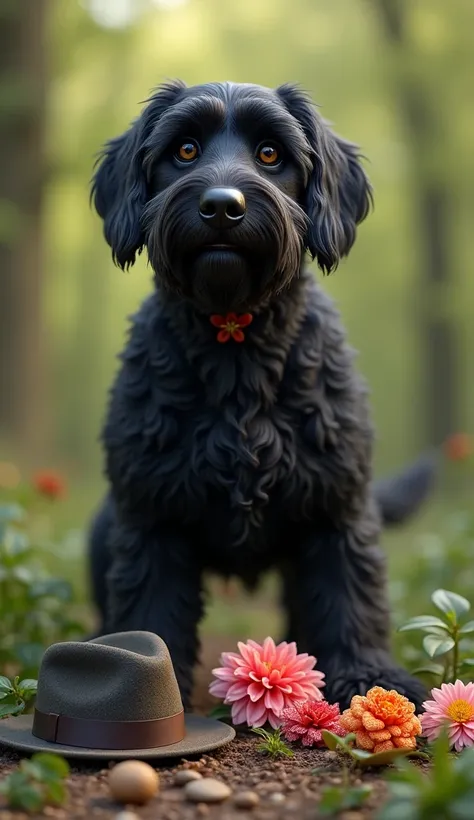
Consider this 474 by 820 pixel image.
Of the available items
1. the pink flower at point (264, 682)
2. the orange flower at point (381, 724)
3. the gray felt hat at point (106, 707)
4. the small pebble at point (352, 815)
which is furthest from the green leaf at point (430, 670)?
the small pebble at point (352, 815)

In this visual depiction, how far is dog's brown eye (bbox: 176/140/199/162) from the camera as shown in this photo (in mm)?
2885

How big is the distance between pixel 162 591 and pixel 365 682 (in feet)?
2.22

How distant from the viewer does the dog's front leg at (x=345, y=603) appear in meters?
3.12

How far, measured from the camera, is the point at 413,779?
1.92 m

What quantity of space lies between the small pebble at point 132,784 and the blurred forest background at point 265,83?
16.1ft

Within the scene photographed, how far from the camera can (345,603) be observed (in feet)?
10.4

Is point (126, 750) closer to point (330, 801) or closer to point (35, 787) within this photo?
point (35, 787)

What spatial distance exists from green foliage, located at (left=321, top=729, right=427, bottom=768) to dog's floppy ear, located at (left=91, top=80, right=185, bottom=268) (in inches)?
59.1

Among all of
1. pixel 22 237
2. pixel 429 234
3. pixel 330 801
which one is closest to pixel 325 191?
pixel 330 801

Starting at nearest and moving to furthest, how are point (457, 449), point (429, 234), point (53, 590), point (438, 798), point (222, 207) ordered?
point (438, 798) < point (222, 207) < point (53, 590) < point (457, 449) < point (429, 234)

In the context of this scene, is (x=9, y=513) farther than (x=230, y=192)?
Yes

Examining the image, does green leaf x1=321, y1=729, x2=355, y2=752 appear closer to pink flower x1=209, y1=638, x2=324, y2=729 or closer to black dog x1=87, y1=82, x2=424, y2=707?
pink flower x1=209, y1=638, x2=324, y2=729

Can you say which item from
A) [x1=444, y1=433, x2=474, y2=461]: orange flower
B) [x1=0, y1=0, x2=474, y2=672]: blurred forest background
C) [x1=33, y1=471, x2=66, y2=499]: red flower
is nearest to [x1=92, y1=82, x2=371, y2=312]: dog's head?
[x1=33, y1=471, x2=66, y2=499]: red flower

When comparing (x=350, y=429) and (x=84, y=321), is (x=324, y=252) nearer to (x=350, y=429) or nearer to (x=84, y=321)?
(x=350, y=429)
